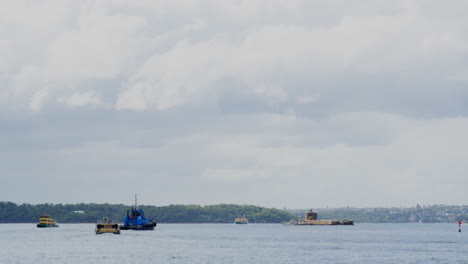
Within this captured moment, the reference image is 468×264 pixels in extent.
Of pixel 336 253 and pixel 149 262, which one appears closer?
pixel 149 262

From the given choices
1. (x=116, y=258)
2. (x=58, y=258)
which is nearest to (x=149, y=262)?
(x=116, y=258)

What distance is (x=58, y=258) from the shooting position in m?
136

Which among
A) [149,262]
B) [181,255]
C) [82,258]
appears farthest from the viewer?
[181,255]

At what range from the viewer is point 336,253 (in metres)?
154

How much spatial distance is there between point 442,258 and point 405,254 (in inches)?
498

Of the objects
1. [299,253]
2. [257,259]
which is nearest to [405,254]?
[299,253]

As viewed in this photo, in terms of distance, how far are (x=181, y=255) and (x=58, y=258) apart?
24.1m

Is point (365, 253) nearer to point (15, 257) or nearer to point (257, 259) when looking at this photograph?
point (257, 259)

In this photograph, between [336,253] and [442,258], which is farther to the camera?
[336,253]

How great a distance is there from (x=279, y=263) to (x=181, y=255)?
26.0 metres

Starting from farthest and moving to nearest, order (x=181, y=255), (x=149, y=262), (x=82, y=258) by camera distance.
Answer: (x=181, y=255), (x=82, y=258), (x=149, y=262)

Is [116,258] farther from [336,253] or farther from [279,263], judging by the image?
[336,253]

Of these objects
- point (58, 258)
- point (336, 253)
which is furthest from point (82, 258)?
point (336, 253)

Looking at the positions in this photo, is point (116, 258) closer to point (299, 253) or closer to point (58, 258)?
point (58, 258)
